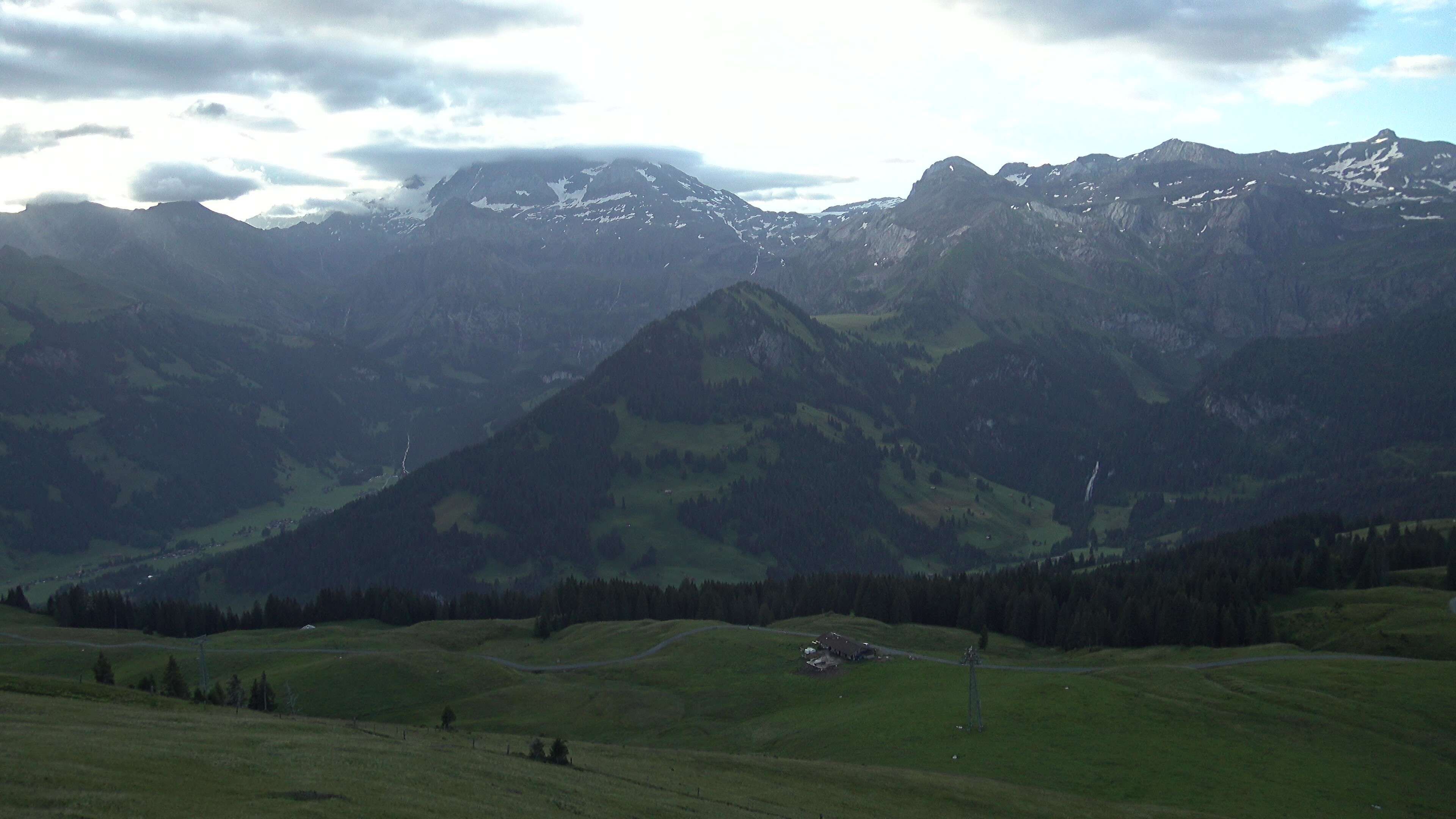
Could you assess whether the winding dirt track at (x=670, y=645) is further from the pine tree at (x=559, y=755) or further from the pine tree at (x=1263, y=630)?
the pine tree at (x=559, y=755)

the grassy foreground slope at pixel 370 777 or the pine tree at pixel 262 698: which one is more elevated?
the grassy foreground slope at pixel 370 777

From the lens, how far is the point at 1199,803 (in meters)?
93.8

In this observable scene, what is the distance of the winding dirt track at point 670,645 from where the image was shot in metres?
138

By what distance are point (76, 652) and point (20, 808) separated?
456 feet

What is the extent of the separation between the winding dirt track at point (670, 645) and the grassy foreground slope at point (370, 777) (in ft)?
165

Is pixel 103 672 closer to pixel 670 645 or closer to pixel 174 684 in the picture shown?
pixel 174 684

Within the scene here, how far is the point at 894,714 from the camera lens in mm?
120750

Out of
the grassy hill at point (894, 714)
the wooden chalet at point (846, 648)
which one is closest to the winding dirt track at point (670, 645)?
the grassy hill at point (894, 714)

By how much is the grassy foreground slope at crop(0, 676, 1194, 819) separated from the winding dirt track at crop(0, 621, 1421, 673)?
165 feet

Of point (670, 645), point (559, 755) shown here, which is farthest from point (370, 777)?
point (670, 645)

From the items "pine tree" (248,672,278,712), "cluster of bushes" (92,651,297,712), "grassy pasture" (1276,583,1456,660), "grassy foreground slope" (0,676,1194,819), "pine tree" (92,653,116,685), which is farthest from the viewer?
"grassy pasture" (1276,583,1456,660)

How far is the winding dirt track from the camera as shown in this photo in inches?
5413

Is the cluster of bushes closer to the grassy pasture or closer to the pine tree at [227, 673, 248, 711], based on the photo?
the pine tree at [227, 673, 248, 711]

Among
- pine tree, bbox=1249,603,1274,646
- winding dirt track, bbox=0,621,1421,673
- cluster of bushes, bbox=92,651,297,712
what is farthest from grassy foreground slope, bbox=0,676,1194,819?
pine tree, bbox=1249,603,1274,646
